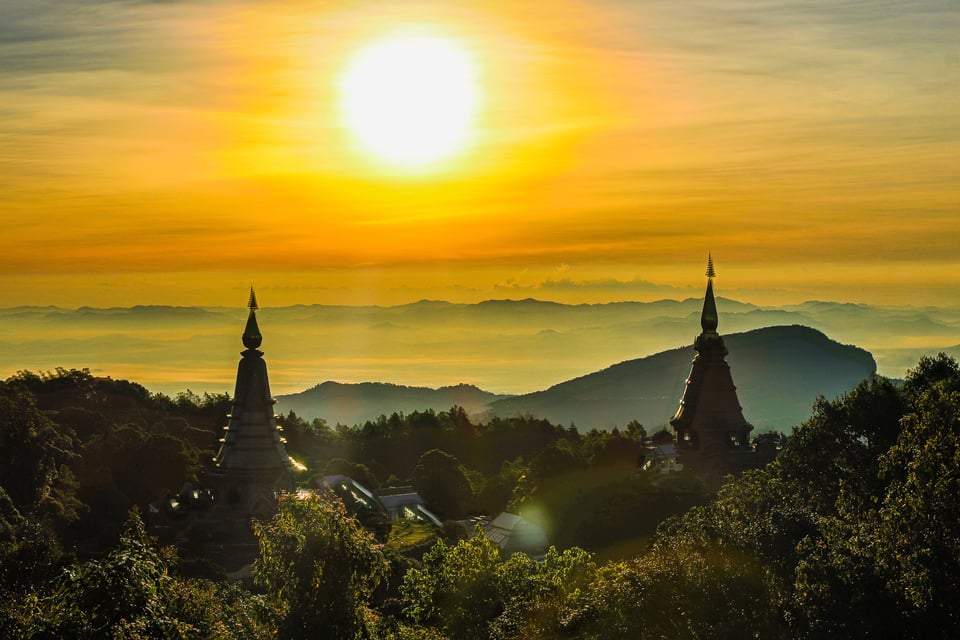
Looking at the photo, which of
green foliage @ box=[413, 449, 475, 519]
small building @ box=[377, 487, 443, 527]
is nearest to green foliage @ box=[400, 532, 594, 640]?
small building @ box=[377, 487, 443, 527]

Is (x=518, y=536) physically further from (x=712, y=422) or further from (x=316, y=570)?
(x=316, y=570)

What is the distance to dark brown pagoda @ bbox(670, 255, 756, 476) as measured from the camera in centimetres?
6750

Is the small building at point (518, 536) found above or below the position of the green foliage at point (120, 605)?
below

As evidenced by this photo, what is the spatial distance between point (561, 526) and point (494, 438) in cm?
4854

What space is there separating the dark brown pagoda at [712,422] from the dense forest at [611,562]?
72.1 inches

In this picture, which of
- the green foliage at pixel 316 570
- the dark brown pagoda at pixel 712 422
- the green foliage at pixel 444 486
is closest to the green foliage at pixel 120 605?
the green foliage at pixel 316 570

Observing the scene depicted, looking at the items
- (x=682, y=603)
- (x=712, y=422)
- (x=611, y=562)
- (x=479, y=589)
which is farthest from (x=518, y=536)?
(x=682, y=603)

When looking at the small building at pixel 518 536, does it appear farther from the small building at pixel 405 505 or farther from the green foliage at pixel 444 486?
the green foliage at pixel 444 486

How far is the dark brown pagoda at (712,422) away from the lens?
221 feet

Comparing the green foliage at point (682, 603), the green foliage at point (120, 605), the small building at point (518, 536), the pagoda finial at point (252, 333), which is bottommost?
the small building at point (518, 536)

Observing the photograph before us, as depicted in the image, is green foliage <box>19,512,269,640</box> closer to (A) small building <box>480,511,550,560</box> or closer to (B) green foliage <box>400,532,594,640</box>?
(B) green foliage <box>400,532,594,640</box>

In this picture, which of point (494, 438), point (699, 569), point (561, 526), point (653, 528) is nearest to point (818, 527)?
point (699, 569)

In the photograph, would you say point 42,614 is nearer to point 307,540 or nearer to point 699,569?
point 307,540

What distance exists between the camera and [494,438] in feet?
390
